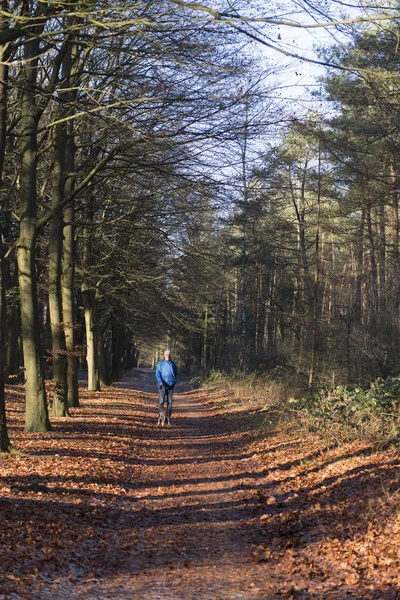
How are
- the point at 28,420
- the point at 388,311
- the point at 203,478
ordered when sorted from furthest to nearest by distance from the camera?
the point at 388,311 → the point at 28,420 → the point at 203,478

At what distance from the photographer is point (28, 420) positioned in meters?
13.2

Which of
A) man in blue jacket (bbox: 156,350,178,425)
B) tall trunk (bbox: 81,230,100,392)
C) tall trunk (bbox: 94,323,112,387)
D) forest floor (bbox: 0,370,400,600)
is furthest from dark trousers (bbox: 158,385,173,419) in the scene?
tall trunk (bbox: 94,323,112,387)

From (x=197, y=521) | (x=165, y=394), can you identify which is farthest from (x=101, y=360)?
(x=197, y=521)

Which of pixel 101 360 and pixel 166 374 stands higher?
pixel 166 374

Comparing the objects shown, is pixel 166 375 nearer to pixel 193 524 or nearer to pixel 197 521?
pixel 197 521

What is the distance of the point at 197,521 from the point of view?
754 cm

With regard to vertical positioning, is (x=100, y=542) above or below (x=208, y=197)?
below

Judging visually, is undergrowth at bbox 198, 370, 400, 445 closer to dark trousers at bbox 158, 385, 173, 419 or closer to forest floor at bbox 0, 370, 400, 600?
forest floor at bbox 0, 370, 400, 600

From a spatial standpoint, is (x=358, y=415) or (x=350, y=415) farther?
(x=350, y=415)

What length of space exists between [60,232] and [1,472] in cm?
794

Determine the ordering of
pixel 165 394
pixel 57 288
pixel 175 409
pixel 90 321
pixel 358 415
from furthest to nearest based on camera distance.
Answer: pixel 90 321 < pixel 175 409 < pixel 165 394 < pixel 57 288 < pixel 358 415

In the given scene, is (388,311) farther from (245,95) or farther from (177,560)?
(177,560)

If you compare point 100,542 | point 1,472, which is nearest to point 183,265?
point 1,472

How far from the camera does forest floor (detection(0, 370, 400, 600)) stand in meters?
5.39
